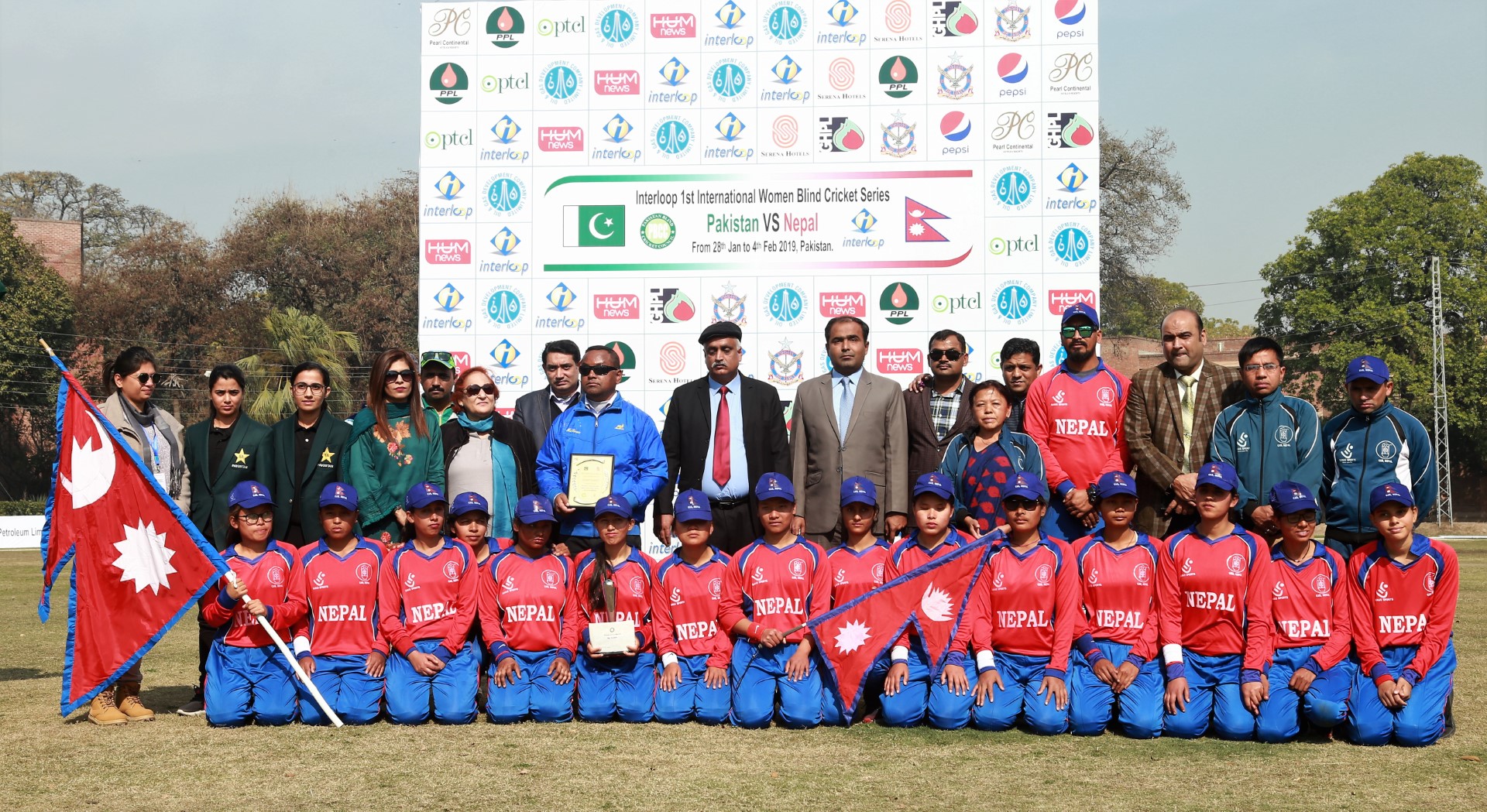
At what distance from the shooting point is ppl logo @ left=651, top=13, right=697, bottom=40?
1066cm

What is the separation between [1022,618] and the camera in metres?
6.44

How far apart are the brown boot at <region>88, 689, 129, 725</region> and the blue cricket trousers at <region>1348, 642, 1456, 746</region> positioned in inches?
251

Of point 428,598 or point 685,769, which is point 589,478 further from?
point 685,769

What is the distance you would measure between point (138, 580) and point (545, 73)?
586 cm

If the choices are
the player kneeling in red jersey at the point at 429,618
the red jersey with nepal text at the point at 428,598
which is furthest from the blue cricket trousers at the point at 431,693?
the red jersey with nepal text at the point at 428,598

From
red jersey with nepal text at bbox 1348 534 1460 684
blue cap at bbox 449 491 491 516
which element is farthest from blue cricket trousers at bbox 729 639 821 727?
red jersey with nepal text at bbox 1348 534 1460 684

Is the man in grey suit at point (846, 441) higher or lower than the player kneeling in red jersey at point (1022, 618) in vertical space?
higher

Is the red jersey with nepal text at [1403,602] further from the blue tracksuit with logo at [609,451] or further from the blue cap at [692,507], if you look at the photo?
the blue tracksuit with logo at [609,451]

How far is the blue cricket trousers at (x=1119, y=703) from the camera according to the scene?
19.9 ft

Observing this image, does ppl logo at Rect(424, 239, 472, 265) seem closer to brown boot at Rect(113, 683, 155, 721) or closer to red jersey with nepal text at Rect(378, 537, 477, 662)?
red jersey with nepal text at Rect(378, 537, 477, 662)

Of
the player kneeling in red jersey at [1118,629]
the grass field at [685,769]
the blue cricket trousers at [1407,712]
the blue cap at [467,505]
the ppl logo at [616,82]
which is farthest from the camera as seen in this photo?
the ppl logo at [616,82]

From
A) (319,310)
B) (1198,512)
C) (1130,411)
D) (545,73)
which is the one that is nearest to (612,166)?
(545,73)

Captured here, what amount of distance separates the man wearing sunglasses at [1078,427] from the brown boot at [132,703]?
5.13 m

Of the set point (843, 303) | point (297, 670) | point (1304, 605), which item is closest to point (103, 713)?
point (297, 670)
